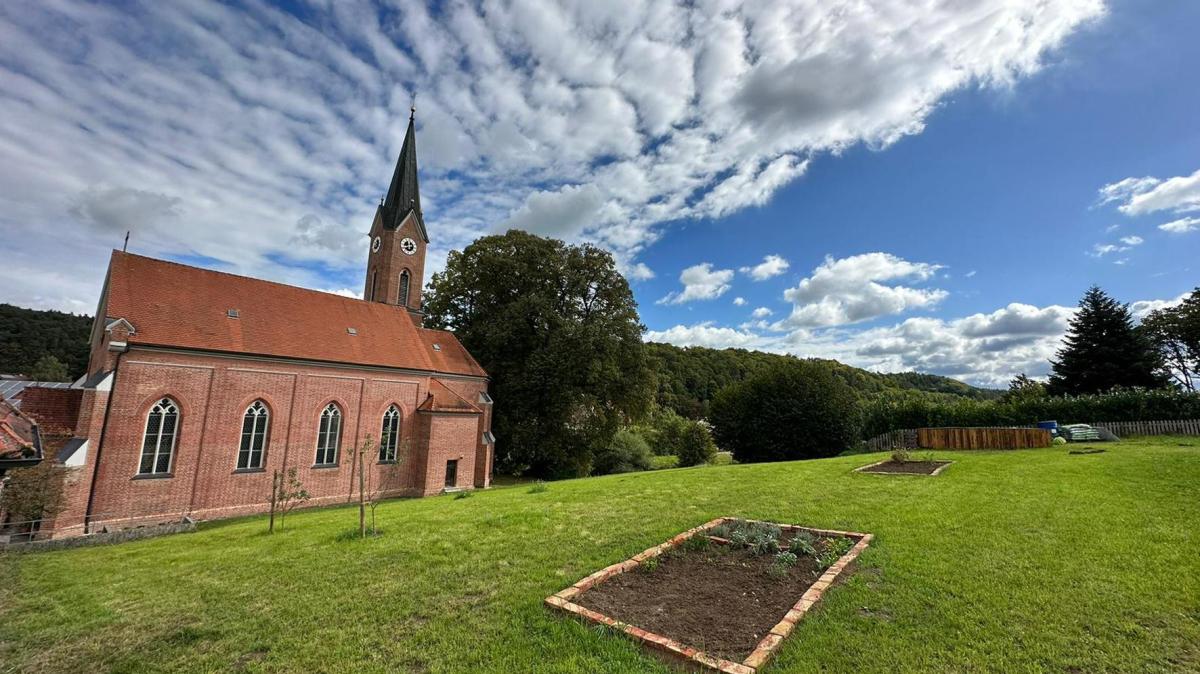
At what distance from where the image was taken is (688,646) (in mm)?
4551

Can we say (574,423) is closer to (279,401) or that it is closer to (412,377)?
(412,377)

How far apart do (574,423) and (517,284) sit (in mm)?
9811

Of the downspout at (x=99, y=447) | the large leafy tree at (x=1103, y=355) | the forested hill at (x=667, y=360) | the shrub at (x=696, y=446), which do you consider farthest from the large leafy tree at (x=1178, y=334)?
the downspout at (x=99, y=447)

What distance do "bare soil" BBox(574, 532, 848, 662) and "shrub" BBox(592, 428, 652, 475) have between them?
2653 cm

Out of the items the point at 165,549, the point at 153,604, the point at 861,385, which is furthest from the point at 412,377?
the point at 861,385

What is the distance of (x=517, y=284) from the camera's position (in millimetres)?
30906

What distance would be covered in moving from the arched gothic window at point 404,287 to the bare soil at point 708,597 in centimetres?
2616

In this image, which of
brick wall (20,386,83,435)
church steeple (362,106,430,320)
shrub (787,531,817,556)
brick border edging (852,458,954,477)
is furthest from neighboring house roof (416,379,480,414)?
shrub (787,531,817,556)

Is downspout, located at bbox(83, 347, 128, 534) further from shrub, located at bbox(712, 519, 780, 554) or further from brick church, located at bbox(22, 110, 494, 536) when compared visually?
shrub, located at bbox(712, 519, 780, 554)

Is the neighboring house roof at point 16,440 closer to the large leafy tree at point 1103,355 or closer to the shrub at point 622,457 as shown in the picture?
the shrub at point 622,457

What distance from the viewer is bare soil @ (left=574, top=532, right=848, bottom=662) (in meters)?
4.82

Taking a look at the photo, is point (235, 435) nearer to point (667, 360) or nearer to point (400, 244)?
point (400, 244)

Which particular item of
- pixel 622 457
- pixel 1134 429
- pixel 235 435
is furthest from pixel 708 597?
pixel 1134 429

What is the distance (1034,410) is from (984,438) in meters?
8.63
